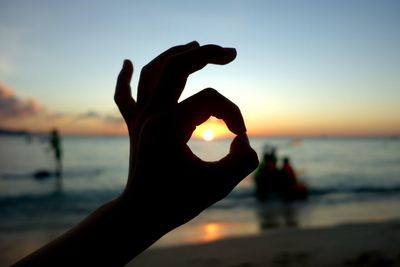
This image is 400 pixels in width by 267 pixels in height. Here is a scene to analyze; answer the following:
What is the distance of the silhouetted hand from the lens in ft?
2.54

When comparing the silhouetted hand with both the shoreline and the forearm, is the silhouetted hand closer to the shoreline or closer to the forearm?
the forearm

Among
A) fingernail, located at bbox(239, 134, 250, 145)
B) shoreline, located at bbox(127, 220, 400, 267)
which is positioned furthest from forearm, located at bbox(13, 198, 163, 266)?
shoreline, located at bbox(127, 220, 400, 267)

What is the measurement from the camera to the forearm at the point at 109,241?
0.78 meters

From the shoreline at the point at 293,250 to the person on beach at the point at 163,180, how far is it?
4694mm

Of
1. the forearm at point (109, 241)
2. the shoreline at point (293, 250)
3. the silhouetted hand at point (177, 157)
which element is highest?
the silhouetted hand at point (177, 157)

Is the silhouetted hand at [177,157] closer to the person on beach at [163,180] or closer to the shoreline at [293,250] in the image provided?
the person on beach at [163,180]

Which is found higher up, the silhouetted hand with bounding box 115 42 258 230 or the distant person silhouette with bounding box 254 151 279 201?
the silhouetted hand with bounding box 115 42 258 230

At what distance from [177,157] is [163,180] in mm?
64

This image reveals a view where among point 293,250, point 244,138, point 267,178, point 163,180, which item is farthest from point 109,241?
point 267,178

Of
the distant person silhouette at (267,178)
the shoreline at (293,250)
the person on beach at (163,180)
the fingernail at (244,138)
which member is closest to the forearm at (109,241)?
the person on beach at (163,180)

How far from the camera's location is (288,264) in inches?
197

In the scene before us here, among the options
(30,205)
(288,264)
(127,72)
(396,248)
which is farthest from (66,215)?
(127,72)

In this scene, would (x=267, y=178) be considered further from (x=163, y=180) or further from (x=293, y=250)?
(x=163, y=180)

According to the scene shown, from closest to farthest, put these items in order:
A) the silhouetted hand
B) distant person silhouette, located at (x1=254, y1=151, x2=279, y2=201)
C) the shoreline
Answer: the silhouetted hand
the shoreline
distant person silhouette, located at (x1=254, y1=151, x2=279, y2=201)
